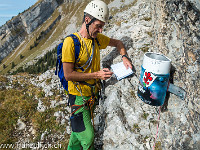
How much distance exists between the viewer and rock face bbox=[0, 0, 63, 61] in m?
183

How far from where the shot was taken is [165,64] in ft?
9.78

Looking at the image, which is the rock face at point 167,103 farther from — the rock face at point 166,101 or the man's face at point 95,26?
the man's face at point 95,26

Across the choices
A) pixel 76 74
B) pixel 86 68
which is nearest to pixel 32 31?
pixel 86 68

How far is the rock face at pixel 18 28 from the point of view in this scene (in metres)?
183

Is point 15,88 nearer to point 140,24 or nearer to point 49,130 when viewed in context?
point 49,130

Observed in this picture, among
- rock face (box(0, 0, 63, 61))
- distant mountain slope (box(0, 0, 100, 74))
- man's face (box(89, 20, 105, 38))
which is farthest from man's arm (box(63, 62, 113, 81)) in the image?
rock face (box(0, 0, 63, 61))

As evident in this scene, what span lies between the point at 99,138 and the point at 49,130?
483 centimetres

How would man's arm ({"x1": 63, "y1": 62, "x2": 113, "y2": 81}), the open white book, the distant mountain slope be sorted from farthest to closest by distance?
1. the distant mountain slope
2. the open white book
3. man's arm ({"x1": 63, "y1": 62, "x2": 113, "y2": 81})

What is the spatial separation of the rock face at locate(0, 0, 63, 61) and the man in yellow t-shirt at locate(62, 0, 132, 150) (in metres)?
226

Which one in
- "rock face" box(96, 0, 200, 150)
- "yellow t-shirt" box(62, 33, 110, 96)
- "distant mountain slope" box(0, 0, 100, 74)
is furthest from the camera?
"distant mountain slope" box(0, 0, 100, 74)

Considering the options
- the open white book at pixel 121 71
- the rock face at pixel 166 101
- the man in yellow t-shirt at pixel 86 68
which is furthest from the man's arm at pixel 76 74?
the rock face at pixel 166 101

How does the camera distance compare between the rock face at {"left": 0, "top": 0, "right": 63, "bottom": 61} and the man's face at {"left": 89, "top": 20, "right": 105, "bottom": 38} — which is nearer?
the man's face at {"left": 89, "top": 20, "right": 105, "bottom": 38}

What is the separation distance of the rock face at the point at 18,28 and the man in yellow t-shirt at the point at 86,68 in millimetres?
226350

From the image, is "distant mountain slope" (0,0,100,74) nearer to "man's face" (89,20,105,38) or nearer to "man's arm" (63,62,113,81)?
"man's face" (89,20,105,38)
